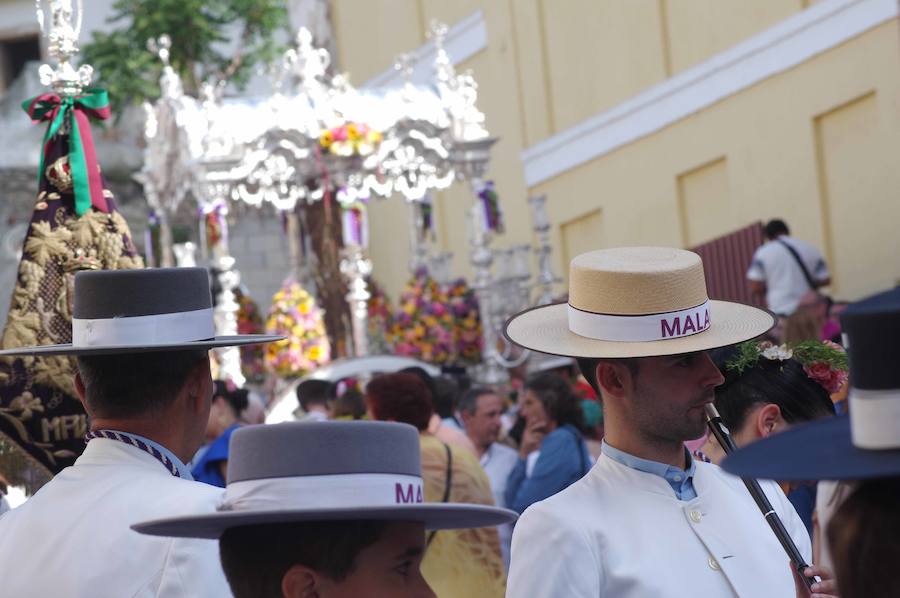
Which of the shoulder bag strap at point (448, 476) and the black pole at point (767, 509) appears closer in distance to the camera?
the black pole at point (767, 509)

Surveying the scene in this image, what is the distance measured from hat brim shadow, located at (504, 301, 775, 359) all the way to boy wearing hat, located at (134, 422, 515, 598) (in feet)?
2.78

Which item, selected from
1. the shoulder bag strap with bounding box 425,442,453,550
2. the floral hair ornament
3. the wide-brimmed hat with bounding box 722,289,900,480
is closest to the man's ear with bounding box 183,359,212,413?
the floral hair ornament

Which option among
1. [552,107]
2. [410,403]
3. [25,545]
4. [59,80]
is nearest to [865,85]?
[552,107]

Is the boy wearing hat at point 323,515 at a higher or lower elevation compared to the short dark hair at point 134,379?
lower

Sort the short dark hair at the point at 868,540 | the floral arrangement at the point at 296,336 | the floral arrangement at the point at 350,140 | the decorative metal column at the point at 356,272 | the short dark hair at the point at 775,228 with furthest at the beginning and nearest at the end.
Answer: the decorative metal column at the point at 356,272, the floral arrangement at the point at 350,140, the floral arrangement at the point at 296,336, the short dark hair at the point at 775,228, the short dark hair at the point at 868,540

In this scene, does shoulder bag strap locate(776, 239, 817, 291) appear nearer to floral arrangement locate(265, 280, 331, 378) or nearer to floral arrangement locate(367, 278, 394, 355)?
floral arrangement locate(367, 278, 394, 355)

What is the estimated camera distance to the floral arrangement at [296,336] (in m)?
14.3

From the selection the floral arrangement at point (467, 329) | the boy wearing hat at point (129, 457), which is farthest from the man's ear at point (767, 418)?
the floral arrangement at point (467, 329)

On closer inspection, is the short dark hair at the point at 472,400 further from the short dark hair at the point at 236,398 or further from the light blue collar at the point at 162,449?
the light blue collar at the point at 162,449

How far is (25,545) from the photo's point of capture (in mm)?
3271

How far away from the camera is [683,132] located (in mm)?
16172

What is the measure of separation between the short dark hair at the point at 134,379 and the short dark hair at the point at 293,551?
31.9 inches

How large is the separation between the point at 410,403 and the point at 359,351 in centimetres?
795

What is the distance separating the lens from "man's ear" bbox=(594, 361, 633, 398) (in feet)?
12.0
